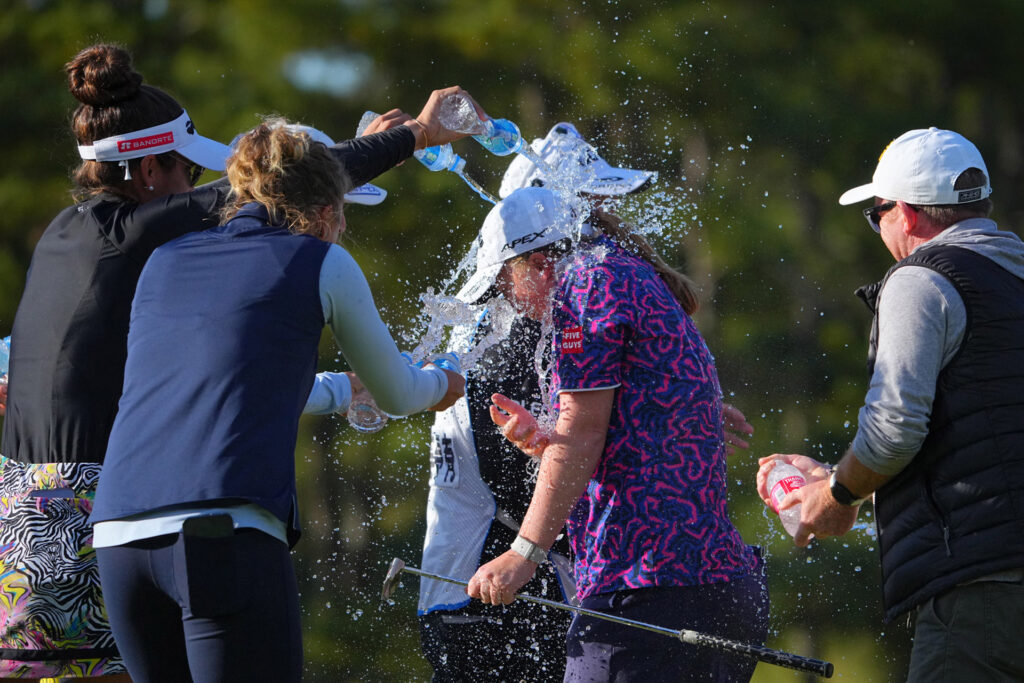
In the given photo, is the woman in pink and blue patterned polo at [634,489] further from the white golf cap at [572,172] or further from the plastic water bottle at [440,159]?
the plastic water bottle at [440,159]

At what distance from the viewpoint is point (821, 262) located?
8.53m

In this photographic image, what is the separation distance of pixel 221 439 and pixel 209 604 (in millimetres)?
308

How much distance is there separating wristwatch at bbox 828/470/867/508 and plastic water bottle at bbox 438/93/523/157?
1571 millimetres

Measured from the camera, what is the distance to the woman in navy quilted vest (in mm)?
2408

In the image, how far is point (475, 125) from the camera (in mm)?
3961

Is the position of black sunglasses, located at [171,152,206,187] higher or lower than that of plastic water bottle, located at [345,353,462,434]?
higher

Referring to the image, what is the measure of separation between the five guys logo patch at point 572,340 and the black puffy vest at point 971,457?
77cm

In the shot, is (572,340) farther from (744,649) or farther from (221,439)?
(221,439)

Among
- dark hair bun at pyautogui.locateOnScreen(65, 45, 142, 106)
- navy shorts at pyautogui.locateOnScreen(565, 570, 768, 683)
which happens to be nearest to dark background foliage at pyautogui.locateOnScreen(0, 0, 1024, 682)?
dark hair bun at pyautogui.locateOnScreen(65, 45, 142, 106)

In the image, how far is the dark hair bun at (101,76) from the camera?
10.3 feet

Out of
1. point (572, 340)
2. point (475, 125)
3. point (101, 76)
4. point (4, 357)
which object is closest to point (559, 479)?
point (572, 340)

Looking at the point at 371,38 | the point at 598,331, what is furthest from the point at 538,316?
the point at 371,38

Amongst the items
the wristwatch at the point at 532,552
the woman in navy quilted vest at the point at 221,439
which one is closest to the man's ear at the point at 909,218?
the wristwatch at the point at 532,552

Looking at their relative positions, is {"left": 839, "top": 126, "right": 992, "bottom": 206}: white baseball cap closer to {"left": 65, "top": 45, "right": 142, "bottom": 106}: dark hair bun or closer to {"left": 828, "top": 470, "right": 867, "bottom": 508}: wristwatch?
{"left": 828, "top": 470, "right": 867, "bottom": 508}: wristwatch
